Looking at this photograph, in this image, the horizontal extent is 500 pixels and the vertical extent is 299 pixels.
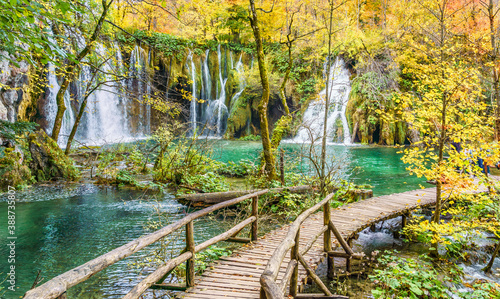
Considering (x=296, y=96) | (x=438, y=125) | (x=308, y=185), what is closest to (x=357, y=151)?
(x=296, y=96)

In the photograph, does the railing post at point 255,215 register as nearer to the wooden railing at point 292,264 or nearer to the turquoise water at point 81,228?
the wooden railing at point 292,264

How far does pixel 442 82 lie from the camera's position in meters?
5.12

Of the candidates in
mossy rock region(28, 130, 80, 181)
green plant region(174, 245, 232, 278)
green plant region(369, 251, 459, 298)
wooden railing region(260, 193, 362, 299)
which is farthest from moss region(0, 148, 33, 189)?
green plant region(369, 251, 459, 298)

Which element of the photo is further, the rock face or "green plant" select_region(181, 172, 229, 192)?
the rock face

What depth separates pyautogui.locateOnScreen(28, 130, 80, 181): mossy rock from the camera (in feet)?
30.2

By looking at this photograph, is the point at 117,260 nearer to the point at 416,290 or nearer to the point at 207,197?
the point at 416,290

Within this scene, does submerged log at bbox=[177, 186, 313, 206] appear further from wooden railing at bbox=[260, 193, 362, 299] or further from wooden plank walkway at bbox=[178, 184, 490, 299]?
wooden railing at bbox=[260, 193, 362, 299]

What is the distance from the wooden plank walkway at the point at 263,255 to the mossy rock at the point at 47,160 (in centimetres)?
842

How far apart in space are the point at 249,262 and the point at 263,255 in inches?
12.8

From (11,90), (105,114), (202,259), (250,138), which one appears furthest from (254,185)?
(250,138)

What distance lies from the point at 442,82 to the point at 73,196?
10.1m

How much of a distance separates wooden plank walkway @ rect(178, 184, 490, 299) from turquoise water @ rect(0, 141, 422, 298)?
4.52ft

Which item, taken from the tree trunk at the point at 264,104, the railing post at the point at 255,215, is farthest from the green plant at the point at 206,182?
the railing post at the point at 255,215

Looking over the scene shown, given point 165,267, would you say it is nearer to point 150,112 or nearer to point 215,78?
point 150,112
